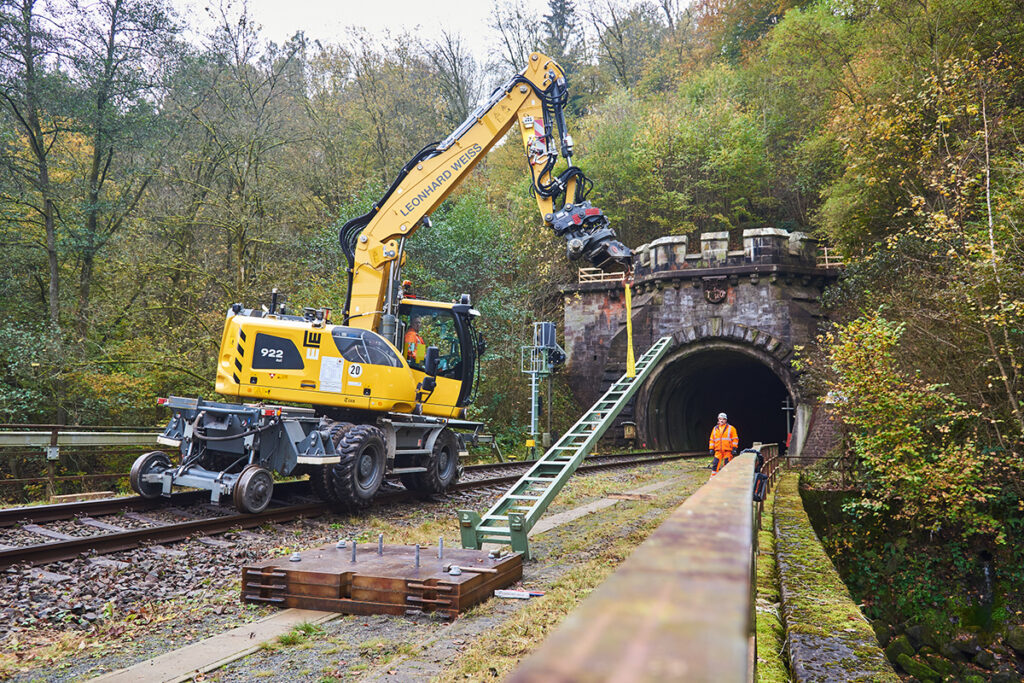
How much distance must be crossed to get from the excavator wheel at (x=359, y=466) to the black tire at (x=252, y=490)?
2.57 feet

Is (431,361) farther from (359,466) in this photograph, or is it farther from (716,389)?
(716,389)

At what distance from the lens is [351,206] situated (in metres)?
21.9

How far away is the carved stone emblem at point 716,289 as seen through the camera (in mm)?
21920

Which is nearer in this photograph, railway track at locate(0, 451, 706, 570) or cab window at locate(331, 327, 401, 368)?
railway track at locate(0, 451, 706, 570)

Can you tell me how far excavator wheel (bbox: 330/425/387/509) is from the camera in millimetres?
8648

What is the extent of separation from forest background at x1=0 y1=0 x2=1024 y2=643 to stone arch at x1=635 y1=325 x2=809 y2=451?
2.28m

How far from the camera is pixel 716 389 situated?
29.1 metres

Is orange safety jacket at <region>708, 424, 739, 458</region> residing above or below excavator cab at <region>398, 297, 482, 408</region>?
below

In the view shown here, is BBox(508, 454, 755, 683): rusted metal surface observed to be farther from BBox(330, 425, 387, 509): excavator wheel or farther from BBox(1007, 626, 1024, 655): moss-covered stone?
BBox(1007, 626, 1024, 655): moss-covered stone

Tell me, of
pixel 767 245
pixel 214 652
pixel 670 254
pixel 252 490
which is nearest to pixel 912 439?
pixel 252 490

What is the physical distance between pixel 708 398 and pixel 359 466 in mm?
22621

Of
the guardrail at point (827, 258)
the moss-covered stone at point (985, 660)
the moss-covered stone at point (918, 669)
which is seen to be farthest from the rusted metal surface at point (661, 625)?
the guardrail at point (827, 258)

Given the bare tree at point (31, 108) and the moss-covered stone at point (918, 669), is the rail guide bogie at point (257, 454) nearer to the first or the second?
the moss-covered stone at point (918, 669)

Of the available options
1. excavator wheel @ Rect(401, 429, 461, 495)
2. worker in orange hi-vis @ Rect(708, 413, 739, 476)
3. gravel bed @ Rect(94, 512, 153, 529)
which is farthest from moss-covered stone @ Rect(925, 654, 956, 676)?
gravel bed @ Rect(94, 512, 153, 529)
